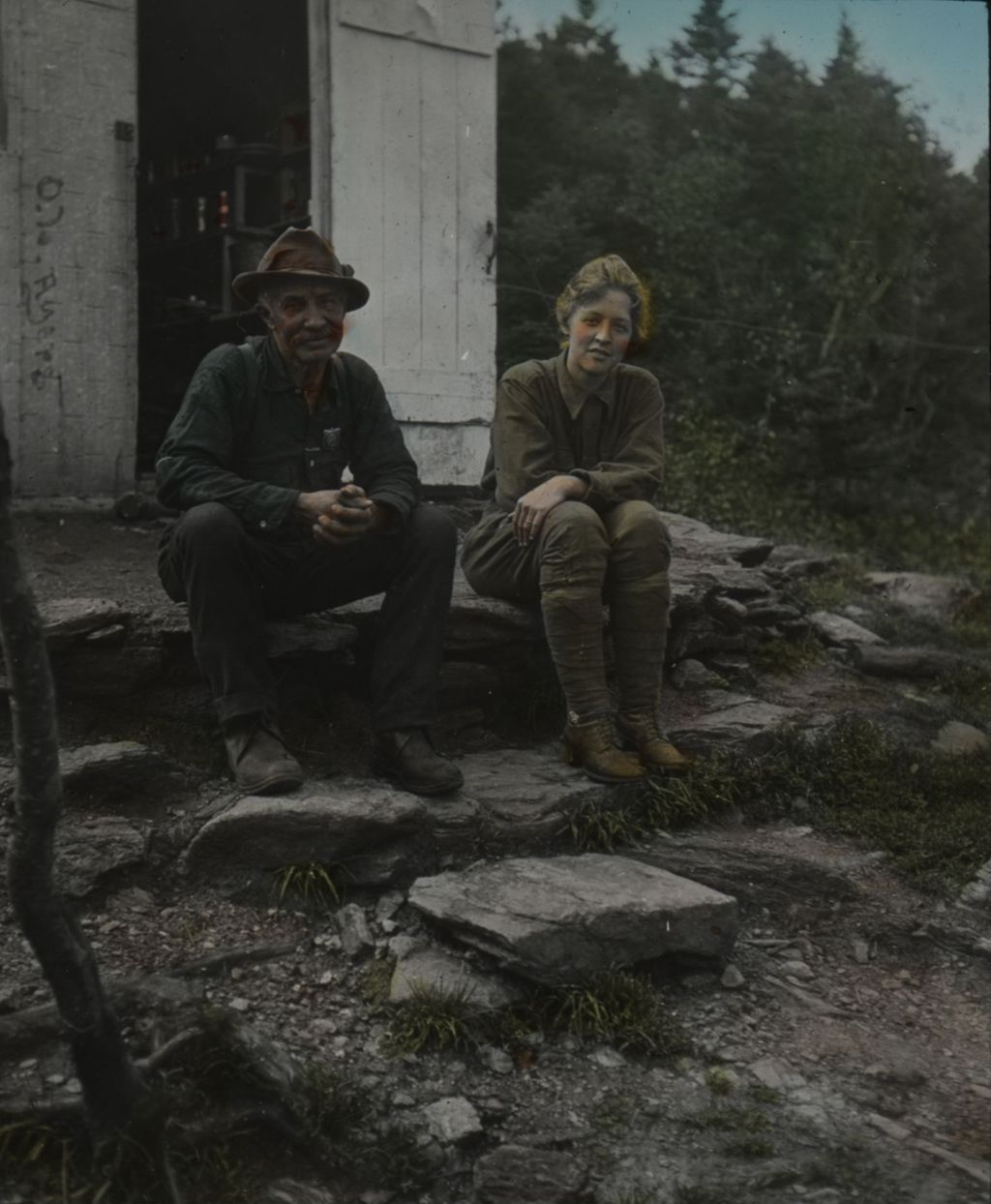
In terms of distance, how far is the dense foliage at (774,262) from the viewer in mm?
12148

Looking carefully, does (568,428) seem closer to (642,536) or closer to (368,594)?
(642,536)

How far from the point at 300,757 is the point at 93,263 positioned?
3.42 meters

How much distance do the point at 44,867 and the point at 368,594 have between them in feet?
5.80

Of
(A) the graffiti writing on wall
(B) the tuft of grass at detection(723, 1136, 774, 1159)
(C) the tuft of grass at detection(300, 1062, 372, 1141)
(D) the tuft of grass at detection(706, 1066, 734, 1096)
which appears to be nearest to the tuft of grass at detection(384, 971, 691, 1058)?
(D) the tuft of grass at detection(706, 1066, 734, 1096)

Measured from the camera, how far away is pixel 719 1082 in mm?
3400

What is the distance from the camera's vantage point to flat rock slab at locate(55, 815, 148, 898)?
3.74 meters

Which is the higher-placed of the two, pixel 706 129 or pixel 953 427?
pixel 706 129

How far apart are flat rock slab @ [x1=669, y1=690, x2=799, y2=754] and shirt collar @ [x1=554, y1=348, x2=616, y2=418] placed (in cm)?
125

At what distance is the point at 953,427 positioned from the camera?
15586 mm

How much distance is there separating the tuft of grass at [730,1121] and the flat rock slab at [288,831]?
123cm

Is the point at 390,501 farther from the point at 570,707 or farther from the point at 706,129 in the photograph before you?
the point at 706,129

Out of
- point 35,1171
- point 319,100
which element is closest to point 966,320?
point 319,100

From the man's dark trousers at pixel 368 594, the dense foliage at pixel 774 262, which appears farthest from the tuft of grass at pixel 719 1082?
the dense foliage at pixel 774 262

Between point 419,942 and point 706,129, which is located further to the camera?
point 706,129
